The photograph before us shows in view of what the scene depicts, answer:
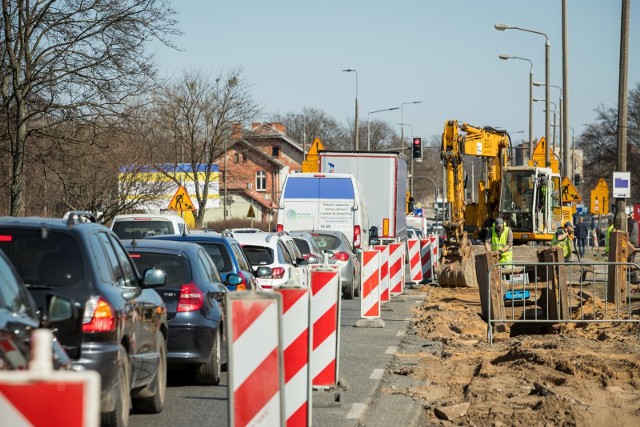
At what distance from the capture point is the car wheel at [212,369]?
11367 millimetres

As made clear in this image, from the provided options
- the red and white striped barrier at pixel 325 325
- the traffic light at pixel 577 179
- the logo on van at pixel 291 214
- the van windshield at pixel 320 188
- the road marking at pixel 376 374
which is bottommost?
the road marking at pixel 376 374

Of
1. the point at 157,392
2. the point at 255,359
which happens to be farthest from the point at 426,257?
the point at 255,359

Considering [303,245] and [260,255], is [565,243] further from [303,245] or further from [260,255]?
[260,255]

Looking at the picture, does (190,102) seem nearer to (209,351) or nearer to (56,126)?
(56,126)

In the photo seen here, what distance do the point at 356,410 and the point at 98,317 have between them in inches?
111

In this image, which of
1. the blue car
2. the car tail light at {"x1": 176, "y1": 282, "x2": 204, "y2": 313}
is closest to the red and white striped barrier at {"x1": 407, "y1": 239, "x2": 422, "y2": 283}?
the blue car

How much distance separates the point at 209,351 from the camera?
1124 cm

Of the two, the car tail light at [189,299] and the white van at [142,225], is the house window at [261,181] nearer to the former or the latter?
the white van at [142,225]

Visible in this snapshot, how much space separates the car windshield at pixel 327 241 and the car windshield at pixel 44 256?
19.3 metres

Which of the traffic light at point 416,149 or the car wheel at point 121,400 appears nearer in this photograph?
the car wheel at point 121,400

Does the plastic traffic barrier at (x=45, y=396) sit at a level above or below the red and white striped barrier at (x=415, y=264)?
above

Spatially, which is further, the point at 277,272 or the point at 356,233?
the point at 356,233

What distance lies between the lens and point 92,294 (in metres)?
8.10

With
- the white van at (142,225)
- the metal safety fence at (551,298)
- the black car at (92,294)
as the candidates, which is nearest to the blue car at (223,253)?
the metal safety fence at (551,298)
